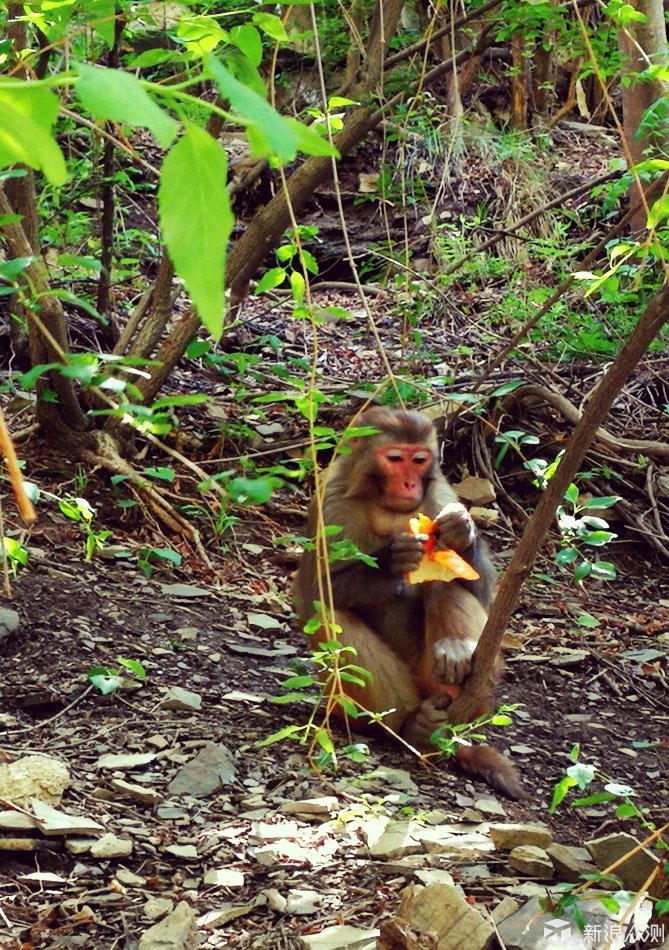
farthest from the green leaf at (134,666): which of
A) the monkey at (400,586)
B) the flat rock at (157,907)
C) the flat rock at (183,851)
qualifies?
the flat rock at (157,907)

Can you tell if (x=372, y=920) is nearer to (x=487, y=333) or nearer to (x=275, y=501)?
(x=275, y=501)

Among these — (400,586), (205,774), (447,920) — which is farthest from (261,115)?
(400,586)

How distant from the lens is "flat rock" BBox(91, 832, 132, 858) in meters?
3.17

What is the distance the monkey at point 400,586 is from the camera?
14.8ft

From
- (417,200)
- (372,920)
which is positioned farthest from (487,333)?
(372,920)

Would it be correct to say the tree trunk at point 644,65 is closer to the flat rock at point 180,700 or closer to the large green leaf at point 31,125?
the flat rock at point 180,700

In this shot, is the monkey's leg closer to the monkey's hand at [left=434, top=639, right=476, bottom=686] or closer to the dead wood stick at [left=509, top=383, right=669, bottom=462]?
the monkey's hand at [left=434, top=639, right=476, bottom=686]

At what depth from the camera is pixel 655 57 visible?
6844 millimetres

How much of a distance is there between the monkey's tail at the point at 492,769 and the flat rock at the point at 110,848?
1.49 m

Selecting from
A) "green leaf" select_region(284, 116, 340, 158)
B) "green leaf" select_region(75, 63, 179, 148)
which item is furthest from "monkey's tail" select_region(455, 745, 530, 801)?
"green leaf" select_region(75, 63, 179, 148)

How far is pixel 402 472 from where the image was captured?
15.6ft

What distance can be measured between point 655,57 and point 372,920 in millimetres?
5654

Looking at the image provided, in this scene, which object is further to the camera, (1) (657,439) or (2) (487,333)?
(2) (487,333)

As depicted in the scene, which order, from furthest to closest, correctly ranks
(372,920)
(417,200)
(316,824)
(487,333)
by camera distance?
(417,200)
(487,333)
(316,824)
(372,920)
